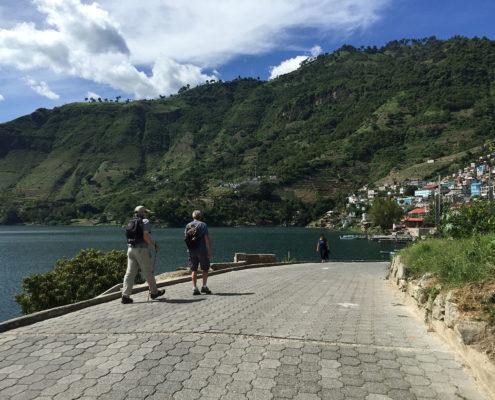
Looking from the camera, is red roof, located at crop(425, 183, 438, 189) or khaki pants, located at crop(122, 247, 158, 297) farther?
red roof, located at crop(425, 183, 438, 189)

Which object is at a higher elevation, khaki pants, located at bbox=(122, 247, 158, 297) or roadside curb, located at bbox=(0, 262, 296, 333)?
khaki pants, located at bbox=(122, 247, 158, 297)

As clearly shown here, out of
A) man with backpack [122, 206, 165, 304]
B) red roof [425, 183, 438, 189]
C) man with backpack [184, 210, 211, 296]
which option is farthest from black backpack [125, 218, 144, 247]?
red roof [425, 183, 438, 189]

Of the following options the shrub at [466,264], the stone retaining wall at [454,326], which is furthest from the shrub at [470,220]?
the stone retaining wall at [454,326]

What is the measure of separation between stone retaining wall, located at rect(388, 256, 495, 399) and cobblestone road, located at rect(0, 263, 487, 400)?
17 centimetres

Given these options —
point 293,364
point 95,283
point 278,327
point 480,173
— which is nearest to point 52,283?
point 95,283

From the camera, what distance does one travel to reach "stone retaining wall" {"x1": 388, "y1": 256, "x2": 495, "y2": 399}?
441 cm

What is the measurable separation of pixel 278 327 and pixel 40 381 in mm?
3187

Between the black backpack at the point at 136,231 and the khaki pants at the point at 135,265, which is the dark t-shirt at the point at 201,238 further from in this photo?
the black backpack at the point at 136,231

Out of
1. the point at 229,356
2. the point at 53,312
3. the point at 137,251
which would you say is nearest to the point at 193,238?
the point at 137,251

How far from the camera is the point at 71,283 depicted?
870 inches

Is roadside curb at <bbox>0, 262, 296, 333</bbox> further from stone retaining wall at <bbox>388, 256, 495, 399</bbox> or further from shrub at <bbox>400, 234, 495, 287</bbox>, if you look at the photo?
shrub at <bbox>400, 234, 495, 287</bbox>

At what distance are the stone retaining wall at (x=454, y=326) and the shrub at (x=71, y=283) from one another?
55.9ft

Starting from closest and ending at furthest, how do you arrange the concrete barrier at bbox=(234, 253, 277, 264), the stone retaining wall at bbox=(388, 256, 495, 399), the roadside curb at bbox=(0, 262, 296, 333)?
the stone retaining wall at bbox=(388, 256, 495, 399)
the roadside curb at bbox=(0, 262, 296, 333)
the concrete barrier at bbox=(234, 253, 277, 264)

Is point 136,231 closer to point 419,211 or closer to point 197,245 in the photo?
point 197,245
